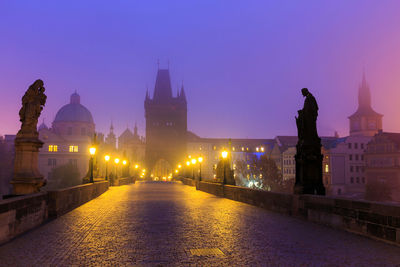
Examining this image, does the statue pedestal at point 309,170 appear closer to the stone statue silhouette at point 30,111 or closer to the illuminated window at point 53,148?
the stone statue silhouette at point 30,111

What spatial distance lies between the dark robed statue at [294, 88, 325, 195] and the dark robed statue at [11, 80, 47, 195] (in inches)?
327

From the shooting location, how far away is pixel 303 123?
43.1ft

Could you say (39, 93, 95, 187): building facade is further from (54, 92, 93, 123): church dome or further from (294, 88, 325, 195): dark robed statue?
(294, 88, 325, 195): dark robed statue

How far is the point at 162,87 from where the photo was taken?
113 m

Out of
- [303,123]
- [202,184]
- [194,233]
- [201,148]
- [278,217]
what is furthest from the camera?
[201,148]

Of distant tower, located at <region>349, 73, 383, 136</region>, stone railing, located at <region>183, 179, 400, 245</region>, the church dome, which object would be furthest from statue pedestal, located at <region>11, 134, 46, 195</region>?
distant tower, located at <region>349, 73, 383, 136</region>

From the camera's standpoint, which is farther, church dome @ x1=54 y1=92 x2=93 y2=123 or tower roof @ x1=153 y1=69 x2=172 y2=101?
church dome @ x1=54 y1=92 x2=93 y2=123

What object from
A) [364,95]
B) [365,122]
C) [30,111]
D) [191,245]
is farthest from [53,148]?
[364,95]

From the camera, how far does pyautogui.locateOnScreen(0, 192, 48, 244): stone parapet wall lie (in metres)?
8.16

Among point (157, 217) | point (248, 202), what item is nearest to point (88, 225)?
point (157, 217)

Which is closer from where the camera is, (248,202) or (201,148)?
(248,202)

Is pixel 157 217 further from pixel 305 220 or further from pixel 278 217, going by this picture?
pixel 305 220

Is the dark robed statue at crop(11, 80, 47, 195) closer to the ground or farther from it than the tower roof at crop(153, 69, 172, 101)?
closer to the ground

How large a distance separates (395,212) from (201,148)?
125096 mm
